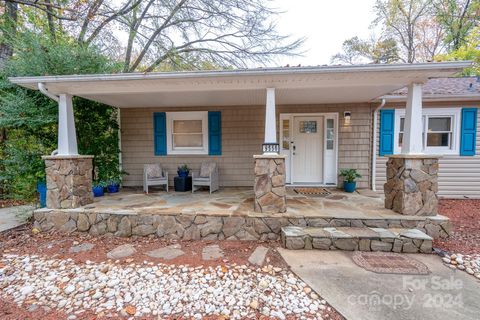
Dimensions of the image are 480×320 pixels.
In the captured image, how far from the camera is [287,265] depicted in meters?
2.69

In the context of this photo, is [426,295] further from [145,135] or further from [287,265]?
[145,135]

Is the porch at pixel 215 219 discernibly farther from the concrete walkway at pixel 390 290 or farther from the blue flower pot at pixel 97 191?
the blue flower pot at pixel 97 191

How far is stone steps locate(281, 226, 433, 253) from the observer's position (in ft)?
9.75

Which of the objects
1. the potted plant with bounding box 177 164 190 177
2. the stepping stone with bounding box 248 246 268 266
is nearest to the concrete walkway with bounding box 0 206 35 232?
the potted plant with bounding box 177 164 190 177

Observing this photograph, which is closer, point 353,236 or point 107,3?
point 353,236

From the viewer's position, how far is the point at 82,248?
3.24 meters

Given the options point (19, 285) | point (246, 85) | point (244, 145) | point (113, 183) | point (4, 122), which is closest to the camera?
point (19, 285)

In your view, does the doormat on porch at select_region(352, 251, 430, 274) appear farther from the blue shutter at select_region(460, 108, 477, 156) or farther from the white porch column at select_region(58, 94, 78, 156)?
the white porch column at select_region(58, 94, 78, 156)

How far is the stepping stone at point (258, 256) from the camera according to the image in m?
2.80

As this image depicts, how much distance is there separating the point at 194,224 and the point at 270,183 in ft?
4.46

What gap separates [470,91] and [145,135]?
7939 millimetres

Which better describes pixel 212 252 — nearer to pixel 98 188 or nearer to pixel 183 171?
pixel 183 171

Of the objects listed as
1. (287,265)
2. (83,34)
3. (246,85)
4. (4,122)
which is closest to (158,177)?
(4,122)

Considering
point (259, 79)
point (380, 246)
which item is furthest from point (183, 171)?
point (380, 246)
